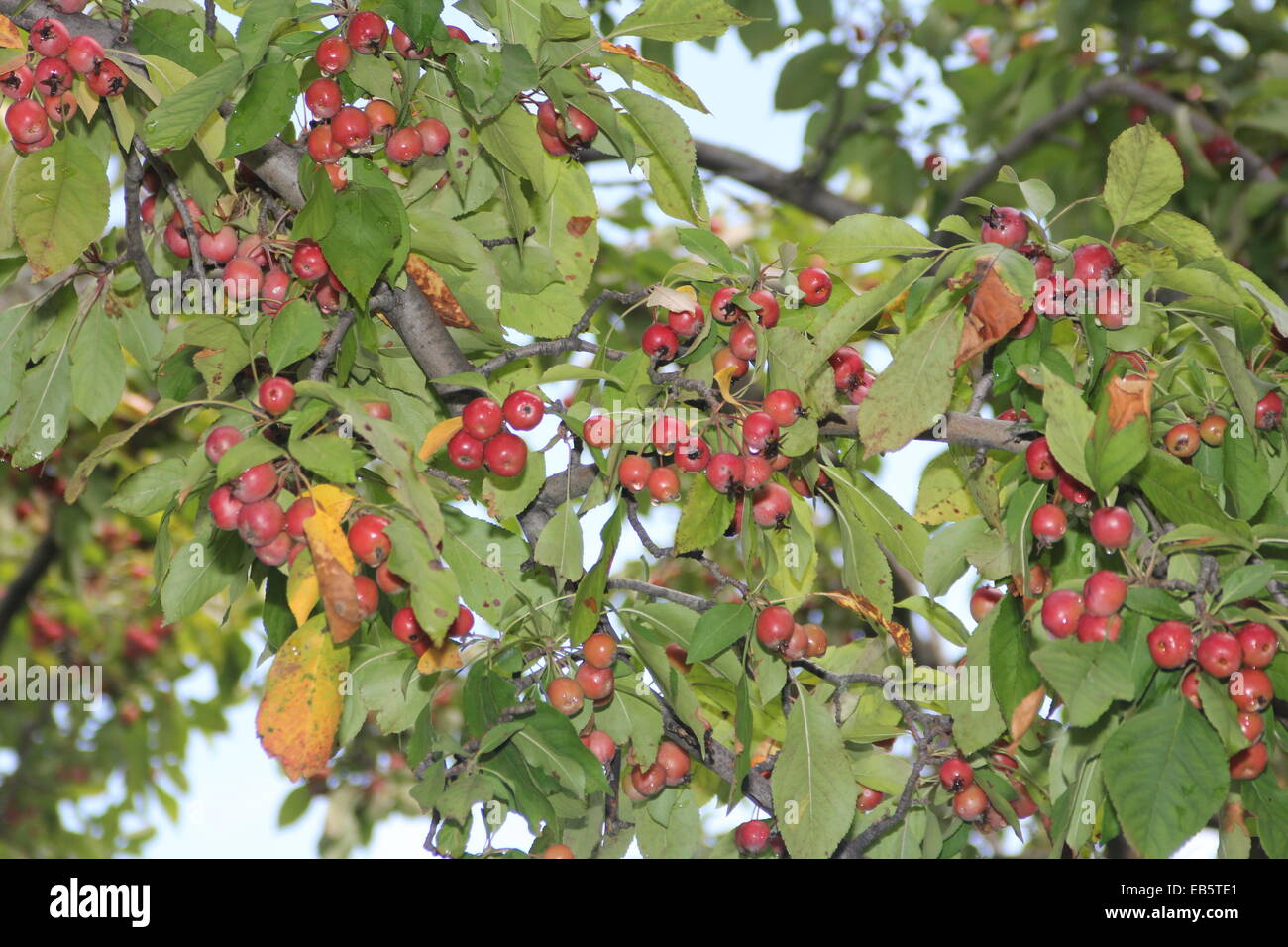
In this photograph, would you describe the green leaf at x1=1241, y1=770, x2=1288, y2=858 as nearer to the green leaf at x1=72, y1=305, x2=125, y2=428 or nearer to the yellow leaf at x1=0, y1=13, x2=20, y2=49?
the green leaf at x1=72, y1=305, x2=125, y2=428

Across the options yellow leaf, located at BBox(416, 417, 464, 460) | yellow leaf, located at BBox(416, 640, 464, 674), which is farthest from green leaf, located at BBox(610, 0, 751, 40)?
yellow leaf, located at BBox(416, 640, 464, 674)

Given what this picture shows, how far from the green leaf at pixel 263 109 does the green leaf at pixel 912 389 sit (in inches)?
39.3

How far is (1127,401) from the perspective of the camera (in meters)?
1.75

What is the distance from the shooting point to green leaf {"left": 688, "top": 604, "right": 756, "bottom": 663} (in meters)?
1.97

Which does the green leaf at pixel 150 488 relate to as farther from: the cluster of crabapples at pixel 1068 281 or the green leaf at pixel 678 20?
the cluster of crabapples at pixel 1068 281

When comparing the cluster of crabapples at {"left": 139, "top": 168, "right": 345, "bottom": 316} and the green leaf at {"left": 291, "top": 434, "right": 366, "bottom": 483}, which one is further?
the cluster of crabapples at {"left": 139, "top": 168, "right": 345, "bottom": 316}

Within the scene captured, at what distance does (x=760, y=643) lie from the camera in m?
2.10

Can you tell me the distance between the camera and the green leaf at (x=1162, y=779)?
1646mm

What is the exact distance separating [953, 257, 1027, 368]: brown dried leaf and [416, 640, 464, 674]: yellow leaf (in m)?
0.95

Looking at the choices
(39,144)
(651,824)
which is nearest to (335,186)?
(39,144)

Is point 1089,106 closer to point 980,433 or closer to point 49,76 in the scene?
point 980,433

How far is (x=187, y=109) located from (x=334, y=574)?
2.47ft

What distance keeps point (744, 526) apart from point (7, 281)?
5.08 ft

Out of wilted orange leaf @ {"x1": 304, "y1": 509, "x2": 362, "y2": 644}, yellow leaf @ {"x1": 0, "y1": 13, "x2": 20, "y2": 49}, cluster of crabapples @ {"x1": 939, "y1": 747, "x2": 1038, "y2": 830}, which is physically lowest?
cluster of crabapples @ {"x1": 939, "y1": 747, "x2": 1038, "y2": 830}
